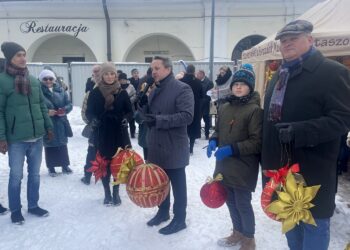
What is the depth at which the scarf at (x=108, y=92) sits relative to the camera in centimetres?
388

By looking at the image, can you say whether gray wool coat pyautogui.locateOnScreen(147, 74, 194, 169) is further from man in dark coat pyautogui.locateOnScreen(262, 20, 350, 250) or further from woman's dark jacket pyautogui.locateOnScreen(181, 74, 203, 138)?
woman's dark jacket pyautogui.locateOnScreen(181, 74, 203, 138)

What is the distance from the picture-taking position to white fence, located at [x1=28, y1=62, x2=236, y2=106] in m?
13.0

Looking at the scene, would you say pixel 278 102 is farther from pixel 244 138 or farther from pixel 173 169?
pixel 173 169

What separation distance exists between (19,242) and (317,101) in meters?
3.02

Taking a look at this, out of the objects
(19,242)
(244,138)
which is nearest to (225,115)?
(244,138)

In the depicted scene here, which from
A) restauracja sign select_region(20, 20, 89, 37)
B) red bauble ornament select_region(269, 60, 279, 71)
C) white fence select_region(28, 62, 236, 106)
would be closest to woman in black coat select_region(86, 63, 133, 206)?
red bauble ornament select_region(269, 60, 279, 71)

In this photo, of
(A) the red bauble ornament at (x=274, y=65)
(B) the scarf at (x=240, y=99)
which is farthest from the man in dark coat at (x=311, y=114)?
(A) the red bauble ornament at (x=274, y=65)

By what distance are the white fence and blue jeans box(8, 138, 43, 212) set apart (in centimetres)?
950

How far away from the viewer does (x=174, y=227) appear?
138 inches

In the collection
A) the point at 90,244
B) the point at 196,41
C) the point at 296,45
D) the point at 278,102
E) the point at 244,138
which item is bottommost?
the point at 90,244

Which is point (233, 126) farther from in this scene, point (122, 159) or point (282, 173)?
point (122, 159)

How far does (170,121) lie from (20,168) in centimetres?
176

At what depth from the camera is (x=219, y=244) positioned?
3.25m

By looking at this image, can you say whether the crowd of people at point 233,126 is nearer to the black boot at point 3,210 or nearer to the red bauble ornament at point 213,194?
the red bauble ornament at point 213,194
